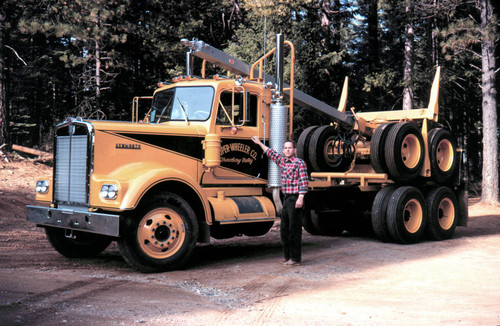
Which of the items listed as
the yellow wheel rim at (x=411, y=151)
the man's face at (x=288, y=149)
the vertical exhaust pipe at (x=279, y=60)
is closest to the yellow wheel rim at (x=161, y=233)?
the man's face at (x=288, y=149)

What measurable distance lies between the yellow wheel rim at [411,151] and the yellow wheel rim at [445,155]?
0.96 m

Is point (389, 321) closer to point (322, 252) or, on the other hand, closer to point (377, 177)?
point (322, 252)

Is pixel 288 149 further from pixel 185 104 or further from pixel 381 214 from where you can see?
pixel 381 214

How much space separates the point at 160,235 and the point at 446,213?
7.00 m

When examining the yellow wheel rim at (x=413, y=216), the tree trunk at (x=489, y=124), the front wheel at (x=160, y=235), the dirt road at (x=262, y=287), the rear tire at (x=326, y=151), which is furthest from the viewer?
the tree trunk at (x=489, y=124)

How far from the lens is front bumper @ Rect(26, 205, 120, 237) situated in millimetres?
7336

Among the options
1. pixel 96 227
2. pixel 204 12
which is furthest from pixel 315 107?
pixel 204 12

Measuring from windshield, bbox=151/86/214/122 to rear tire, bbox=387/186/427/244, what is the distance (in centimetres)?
428

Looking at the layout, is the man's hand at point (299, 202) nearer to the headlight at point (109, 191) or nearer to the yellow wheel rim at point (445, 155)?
the headlight at point (109, 191)

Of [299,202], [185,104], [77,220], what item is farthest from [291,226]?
[77,220]

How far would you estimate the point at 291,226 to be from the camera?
8.48 meters

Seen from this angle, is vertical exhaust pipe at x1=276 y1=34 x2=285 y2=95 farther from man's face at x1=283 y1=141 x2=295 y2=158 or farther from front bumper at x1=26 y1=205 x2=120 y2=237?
front bumper at x1=26 y1=205 x2=120 y2=237

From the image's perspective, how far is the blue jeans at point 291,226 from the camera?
8508 millimetres

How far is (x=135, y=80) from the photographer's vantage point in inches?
1013
